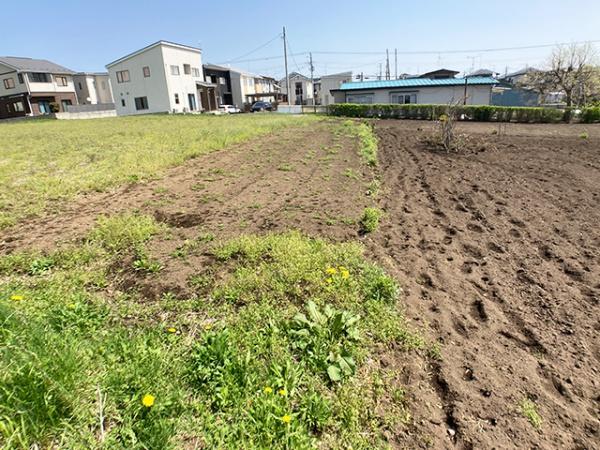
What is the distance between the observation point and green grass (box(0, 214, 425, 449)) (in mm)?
1615

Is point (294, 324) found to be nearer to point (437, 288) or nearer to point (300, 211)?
point (437, 288)

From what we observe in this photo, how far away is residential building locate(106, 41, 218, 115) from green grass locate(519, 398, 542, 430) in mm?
34940

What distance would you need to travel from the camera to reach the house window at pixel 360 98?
100 ft

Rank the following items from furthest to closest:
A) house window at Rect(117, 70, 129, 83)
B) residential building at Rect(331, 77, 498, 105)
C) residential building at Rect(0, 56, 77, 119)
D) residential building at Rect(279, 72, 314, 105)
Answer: residential building at Rect(279, 72, 314, 105), residential building at Rect(0, 56, 77, 119), house window at Rect(117, 70, 129, 83), residential building at Rect(331, 77, 498, 105)

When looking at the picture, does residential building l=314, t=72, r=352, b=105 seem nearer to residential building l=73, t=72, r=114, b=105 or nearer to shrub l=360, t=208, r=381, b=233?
residential building l=73, t=72, r=114, b=105

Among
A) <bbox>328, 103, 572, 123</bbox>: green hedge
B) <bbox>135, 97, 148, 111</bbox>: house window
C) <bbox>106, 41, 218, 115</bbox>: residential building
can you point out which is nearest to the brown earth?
<bbox>328, 103, 572, 123</bbox>: green hedge

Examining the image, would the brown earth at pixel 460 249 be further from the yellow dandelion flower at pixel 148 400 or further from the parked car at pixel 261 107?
the parked car at pixel 261 107

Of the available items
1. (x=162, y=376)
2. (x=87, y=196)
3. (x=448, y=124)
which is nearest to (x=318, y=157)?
(x=448, y=124)

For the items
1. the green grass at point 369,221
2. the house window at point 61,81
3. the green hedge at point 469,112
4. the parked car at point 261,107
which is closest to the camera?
the green grass at point 369,221

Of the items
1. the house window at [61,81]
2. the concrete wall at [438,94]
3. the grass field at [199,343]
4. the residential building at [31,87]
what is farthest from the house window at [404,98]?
the house window at [61,81]

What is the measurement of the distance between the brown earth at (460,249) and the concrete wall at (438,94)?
21.2 m

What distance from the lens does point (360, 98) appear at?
102 ft

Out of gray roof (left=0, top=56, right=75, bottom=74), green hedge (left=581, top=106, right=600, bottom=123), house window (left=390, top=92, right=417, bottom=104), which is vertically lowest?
green hedge (left=581, top=106, right=600, bottom=123)

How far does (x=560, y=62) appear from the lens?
2858 cm
